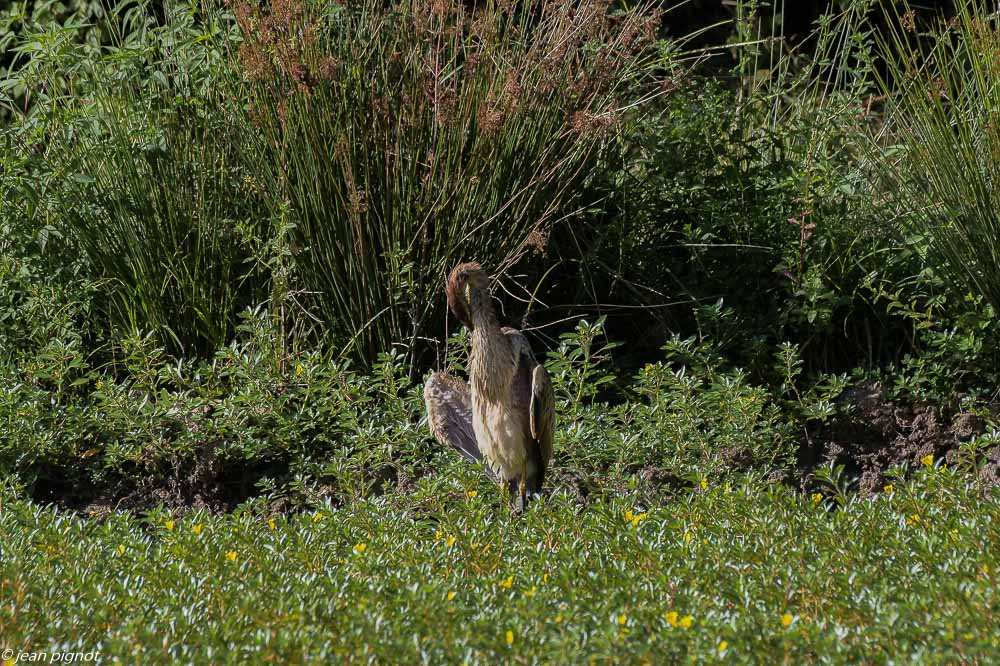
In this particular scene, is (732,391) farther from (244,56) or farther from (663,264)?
(244,56)

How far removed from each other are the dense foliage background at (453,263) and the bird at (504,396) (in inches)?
6.5

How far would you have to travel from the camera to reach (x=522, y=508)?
15.1ft

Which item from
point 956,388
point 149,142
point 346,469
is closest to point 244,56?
point 149,142

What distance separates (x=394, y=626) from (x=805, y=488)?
2.49 metres

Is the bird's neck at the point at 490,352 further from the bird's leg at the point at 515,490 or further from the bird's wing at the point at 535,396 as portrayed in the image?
the bird's leg at the point at 515,490

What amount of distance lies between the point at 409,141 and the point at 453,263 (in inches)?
22.9

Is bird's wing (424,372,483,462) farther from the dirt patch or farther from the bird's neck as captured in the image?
the dirt patch

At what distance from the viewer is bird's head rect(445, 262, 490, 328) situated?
4.65 meters

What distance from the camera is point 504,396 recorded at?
15.6 ft

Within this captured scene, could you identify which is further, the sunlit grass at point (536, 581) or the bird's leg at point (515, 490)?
the bird's leg at point (515, 490)

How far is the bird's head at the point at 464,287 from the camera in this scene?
15.3 ft

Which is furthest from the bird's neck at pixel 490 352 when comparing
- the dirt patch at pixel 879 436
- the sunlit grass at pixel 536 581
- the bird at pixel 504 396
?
the dirt patch at pixel 879 436

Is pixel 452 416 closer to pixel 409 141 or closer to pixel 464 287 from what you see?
pixel 464 287

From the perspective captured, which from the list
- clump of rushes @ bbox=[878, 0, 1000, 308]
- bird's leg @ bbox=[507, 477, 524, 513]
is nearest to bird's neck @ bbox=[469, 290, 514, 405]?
bird's leg @ bbox=[507, 477, 524, 513]
